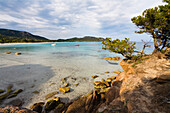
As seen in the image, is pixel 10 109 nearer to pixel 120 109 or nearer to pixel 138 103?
pixel 120 109

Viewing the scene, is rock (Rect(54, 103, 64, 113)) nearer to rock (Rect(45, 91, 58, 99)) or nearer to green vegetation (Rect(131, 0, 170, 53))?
rock (Rect(45, 91, 58, 99))

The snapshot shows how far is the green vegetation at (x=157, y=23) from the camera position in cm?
934

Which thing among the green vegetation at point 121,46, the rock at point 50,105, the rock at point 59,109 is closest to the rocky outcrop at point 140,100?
the rock at point 59,109

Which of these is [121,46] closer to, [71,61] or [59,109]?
[59,109]

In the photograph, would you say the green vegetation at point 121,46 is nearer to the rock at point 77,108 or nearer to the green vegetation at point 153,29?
the green vegetation at point 153,29

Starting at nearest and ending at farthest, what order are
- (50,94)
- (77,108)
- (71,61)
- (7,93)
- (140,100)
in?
1. (140,100)
2. (77,108)
3. (7,93)
4. (50,94)
5. (71,61)

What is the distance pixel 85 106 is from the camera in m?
6.50

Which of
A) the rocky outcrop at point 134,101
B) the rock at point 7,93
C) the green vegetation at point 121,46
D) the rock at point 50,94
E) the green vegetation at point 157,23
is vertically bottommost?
the rock at point 50,94

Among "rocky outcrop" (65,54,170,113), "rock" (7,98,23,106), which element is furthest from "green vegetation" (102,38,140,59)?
"rock" (7,98,23,106)

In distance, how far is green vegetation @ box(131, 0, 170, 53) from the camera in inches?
368

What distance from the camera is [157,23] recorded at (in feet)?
31.8

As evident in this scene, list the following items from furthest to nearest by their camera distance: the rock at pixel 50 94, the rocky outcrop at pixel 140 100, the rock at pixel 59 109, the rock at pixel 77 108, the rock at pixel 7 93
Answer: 1. the rock at pixel 50 94
2. the rock at pixel 7 93
3. the rock at pixel 59 109
4. the rock at pixel 77 108
5. the rocky outcrop at pixel 140 100

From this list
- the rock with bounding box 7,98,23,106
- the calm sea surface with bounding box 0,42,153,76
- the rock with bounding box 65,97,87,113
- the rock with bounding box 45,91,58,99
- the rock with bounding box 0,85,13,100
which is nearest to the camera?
the rock with bounding box 65,97,87,113

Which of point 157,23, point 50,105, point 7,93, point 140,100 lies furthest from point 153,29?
point 7,93
